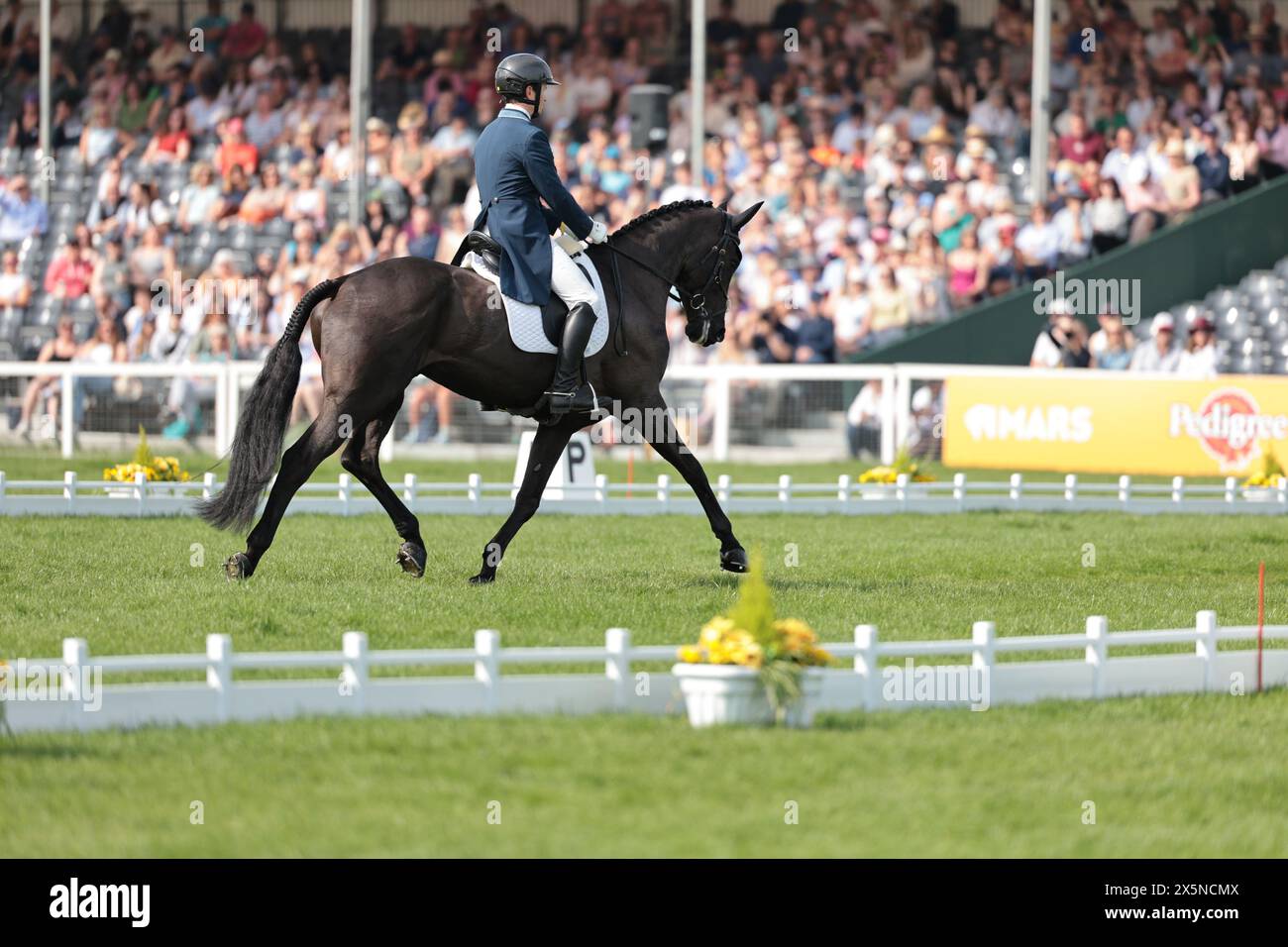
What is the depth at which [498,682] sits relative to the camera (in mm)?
8625

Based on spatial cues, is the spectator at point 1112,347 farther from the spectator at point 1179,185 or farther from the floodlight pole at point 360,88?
the floodlight pole at point 360,88

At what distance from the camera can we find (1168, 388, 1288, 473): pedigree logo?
73.2 feet

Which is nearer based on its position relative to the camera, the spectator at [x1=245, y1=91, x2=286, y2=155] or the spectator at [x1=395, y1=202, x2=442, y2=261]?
the spectator at [x1=395, y1=202, x2=442, y2=261]

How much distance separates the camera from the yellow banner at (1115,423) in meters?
22.4

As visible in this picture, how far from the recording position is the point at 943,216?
27.1 meters

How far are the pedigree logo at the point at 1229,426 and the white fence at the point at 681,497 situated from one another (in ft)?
4.10

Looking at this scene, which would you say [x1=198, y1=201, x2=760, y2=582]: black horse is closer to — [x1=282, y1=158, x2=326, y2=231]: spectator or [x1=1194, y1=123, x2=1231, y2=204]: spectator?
[x1=1194, y1=123, x2=1231, y2=204]: spectator

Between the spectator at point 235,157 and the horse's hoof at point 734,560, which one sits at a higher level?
the spectator at point 235,157

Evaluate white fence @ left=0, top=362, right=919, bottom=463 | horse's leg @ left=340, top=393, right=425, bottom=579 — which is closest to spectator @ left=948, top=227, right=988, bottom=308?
white fence @ left=0, top=362, right=919, bottom=463

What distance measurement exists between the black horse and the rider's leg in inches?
4.9

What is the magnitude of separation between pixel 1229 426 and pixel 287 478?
13.3 meters

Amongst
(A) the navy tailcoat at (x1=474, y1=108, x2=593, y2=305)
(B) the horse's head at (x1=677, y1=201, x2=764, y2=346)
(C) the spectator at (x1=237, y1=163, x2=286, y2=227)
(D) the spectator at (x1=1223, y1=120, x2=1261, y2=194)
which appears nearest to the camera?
(A) the navy tailcoat at (x1=474, y1=108, x2=593, y2=305)
